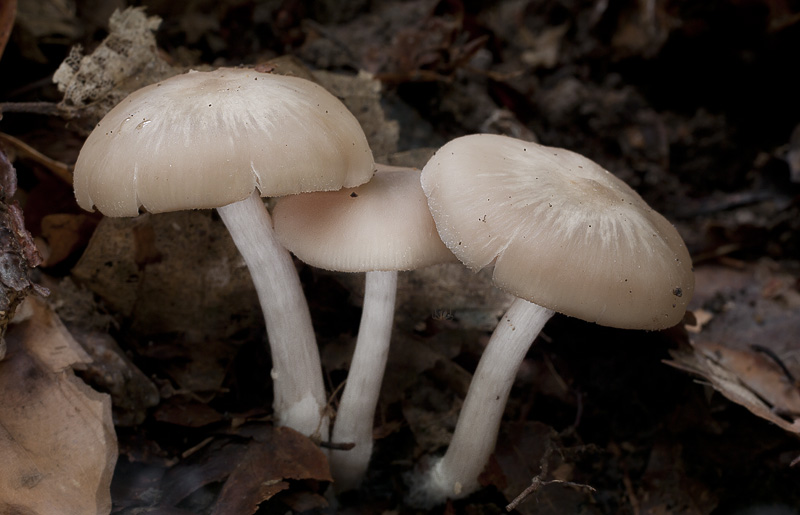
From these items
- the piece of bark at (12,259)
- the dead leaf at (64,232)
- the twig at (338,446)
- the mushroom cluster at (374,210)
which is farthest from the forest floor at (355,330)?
the mushroom cluster at (374,210)

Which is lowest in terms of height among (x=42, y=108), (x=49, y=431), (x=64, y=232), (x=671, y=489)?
(x=671, y=489)

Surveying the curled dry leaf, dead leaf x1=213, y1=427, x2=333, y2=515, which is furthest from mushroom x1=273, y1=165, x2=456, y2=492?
the curled dry leaf

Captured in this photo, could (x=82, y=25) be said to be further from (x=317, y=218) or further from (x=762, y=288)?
(x=762, y=288)

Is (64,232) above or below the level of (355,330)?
above

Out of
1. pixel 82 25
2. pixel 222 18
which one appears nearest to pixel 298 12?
pixel 222 18

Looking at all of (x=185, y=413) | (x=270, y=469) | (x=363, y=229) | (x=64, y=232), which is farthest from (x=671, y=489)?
(x=64, y=232)

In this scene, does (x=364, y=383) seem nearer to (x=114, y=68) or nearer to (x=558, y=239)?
(x=558, y=239)
